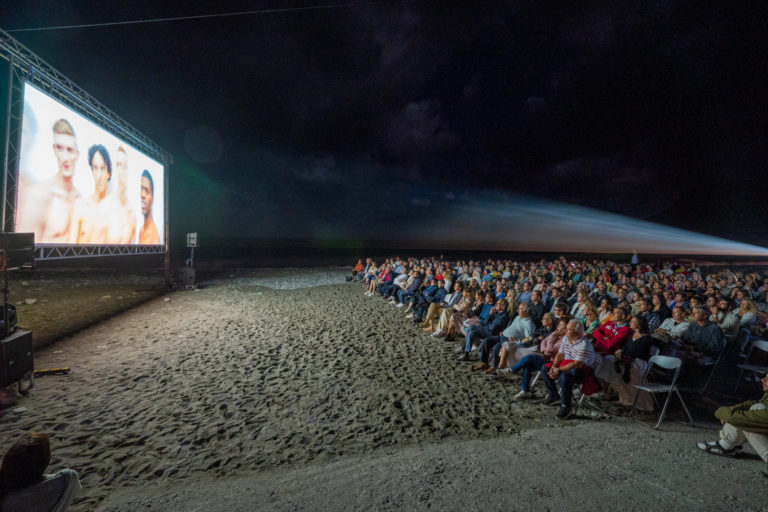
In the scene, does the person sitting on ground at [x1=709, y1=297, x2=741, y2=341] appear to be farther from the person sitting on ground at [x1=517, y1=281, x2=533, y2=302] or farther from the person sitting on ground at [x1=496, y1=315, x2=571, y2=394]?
the person sitting on ground at [x1=517, y1=281, x2=533, y2=302]

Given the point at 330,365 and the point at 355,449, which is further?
the point at 330,365

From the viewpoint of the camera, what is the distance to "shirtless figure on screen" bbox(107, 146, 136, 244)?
848cm

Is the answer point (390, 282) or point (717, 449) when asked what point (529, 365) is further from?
point (390, 282)

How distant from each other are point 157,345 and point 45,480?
5303 mm

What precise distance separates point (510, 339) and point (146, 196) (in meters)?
11.7

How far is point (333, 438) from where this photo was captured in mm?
3461

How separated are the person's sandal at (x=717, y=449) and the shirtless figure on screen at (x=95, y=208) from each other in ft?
34.2

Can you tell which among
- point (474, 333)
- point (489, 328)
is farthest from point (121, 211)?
point (489, 328)

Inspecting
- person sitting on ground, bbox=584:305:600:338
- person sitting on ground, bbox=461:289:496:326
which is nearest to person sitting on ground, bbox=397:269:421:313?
person sitting on ground, bbox=461:289:496:326

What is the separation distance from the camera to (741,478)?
8.85 feet

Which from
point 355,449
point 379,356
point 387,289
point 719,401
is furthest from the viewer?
point 387,289

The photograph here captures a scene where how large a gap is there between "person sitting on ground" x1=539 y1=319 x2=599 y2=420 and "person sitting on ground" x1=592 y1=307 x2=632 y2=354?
0.66 m

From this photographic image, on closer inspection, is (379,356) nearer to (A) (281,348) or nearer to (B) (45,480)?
(A) (281,348)

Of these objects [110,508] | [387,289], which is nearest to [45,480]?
[110,508]
